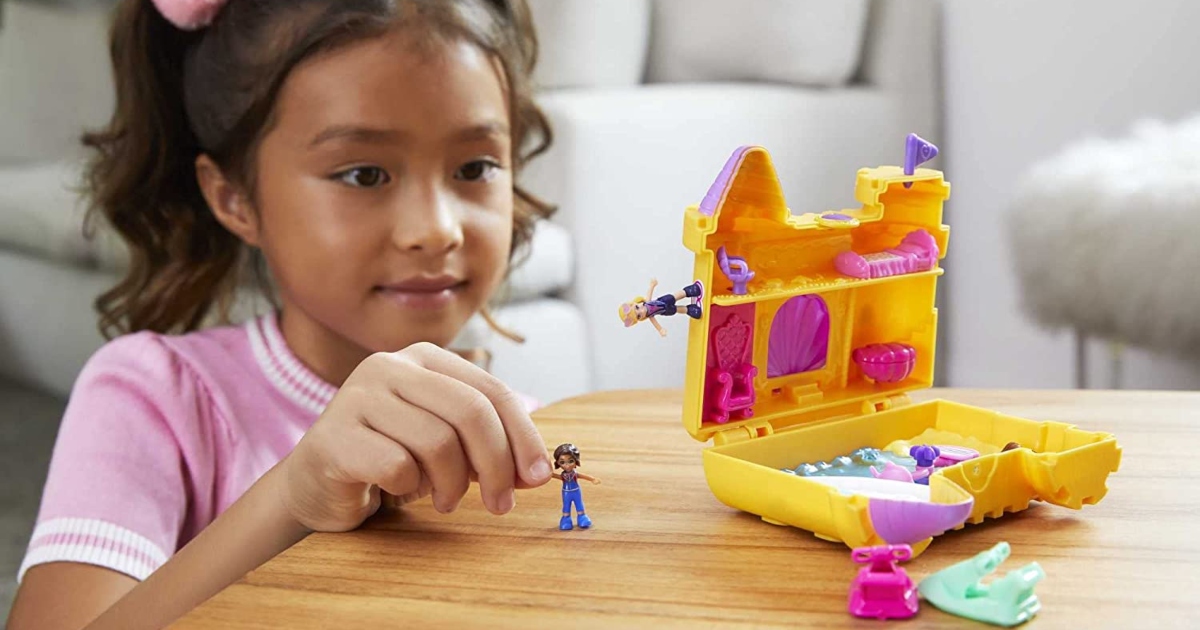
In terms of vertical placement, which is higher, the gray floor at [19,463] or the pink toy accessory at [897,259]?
the pink toy accessory at [897,259]

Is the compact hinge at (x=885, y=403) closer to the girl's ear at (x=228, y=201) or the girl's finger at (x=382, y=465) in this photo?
the girl's finger at (x=382, y=465)

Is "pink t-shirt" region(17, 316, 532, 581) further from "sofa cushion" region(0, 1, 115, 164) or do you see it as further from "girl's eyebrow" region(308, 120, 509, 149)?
"sofa cushion" region(0, 1, 115, 164)

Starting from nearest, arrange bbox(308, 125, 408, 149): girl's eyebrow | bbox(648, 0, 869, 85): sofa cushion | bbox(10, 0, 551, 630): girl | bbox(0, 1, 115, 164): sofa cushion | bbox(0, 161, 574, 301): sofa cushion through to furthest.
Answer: bbox(10, 0, 551, 630): girl
bbox(308, 125, 408, 149): girl's eyebrow
bbox(0, 161, 574, 301): sofa cushion
bbox(648, 0, 869, 85): sofa cushion
bbox(0, 1, 115, 164): sofa cushion

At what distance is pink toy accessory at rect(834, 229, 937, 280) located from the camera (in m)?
0.68

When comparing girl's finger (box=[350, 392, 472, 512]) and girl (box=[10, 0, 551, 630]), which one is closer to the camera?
girl's finger (box=[350, 392, 472, 512])

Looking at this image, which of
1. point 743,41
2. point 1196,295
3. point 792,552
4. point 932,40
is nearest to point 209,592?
point 792,552

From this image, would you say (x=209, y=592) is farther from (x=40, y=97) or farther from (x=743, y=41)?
(x=40, y=97)

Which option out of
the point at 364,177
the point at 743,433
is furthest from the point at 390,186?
the point at 743,433

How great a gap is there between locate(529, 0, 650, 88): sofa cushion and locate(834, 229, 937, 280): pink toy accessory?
4.36 feet

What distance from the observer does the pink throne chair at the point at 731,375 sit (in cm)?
64

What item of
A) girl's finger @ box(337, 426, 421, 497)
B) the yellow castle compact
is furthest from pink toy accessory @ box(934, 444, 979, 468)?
girl's finger @ box(337, 426, 421, 497)

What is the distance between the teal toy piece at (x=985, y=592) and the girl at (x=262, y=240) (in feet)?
0.87

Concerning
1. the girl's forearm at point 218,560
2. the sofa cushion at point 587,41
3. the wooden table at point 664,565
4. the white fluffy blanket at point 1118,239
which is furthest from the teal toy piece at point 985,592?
the sofa cushion at point 587,41

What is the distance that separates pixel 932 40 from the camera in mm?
2504
